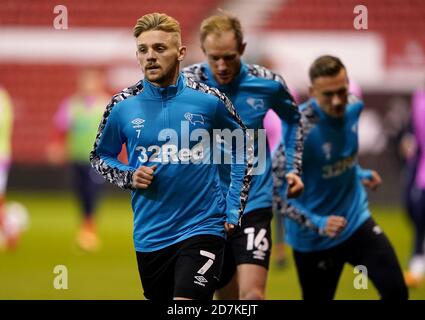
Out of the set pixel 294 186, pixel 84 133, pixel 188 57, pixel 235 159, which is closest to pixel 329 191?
pixel 294 186

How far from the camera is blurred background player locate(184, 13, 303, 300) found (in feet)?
21.2

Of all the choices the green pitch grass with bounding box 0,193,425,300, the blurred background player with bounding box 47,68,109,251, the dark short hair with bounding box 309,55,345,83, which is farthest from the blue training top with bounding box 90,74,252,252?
the blurred background player with bounding box 47,68,109,251

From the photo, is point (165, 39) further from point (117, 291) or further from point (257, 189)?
point (117, 291)

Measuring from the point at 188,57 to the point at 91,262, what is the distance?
29.0 ft

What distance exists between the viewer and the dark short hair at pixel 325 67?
271 inches

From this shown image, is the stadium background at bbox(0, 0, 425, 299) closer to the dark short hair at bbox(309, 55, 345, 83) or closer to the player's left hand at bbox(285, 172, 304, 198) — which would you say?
the dark short hair at bbox(309, 55, 345, 83)

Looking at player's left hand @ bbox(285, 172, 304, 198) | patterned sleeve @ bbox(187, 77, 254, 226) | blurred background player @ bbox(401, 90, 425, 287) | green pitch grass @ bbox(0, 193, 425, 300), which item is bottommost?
green pitch grass @ bbox(0, 193, 425, 300)

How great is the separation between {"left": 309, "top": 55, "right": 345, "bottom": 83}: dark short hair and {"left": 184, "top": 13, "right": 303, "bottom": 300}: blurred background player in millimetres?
310

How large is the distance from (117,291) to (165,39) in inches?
185

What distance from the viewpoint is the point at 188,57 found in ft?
66.3

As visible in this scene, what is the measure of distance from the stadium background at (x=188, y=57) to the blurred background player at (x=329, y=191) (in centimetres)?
1004

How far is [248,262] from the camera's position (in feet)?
21.3

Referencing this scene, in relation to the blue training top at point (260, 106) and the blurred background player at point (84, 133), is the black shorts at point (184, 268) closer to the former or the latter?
the blue training top at point (260, 106)
